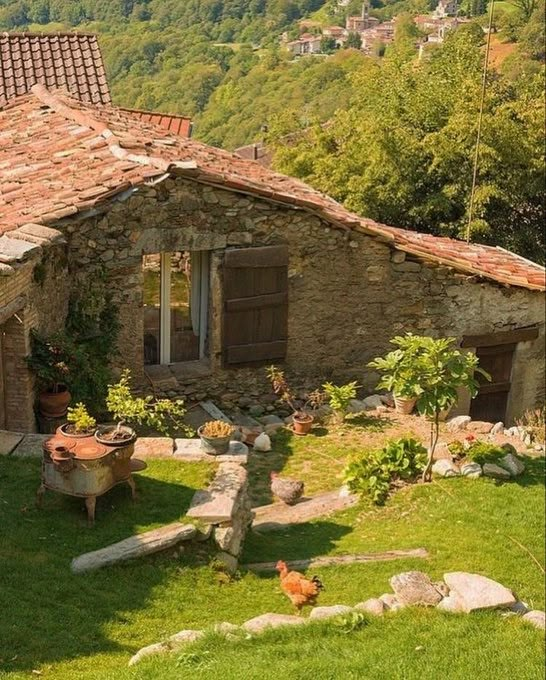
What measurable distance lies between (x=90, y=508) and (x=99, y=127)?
7432 mm

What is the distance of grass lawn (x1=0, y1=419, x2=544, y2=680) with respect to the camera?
19.0 ft

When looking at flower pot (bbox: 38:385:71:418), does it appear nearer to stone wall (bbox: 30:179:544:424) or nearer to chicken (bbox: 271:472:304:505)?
stone wall (bbox: 30:179:544:424)

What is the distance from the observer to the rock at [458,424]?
11.8m

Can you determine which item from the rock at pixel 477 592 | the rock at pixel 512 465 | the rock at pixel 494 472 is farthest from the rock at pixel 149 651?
the rock at pixel 512 465

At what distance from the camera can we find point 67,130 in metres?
13.4

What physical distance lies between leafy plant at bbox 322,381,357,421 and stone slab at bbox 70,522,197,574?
4861mm

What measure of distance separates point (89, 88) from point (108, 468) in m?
A: 11.7

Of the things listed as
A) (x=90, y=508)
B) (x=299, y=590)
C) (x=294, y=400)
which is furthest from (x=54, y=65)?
(x=299, y=590)

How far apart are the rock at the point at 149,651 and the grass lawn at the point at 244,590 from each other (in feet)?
0.33

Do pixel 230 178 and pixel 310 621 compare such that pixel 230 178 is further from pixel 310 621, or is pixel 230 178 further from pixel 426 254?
pixel 310 621

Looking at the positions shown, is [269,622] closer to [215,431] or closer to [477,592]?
[477,592]

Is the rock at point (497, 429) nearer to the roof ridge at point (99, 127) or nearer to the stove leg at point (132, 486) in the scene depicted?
the roof ridge at point (99, 127)

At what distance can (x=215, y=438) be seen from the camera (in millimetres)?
8797

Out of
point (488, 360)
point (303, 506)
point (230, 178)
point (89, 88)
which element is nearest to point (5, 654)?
point (303, 506)
